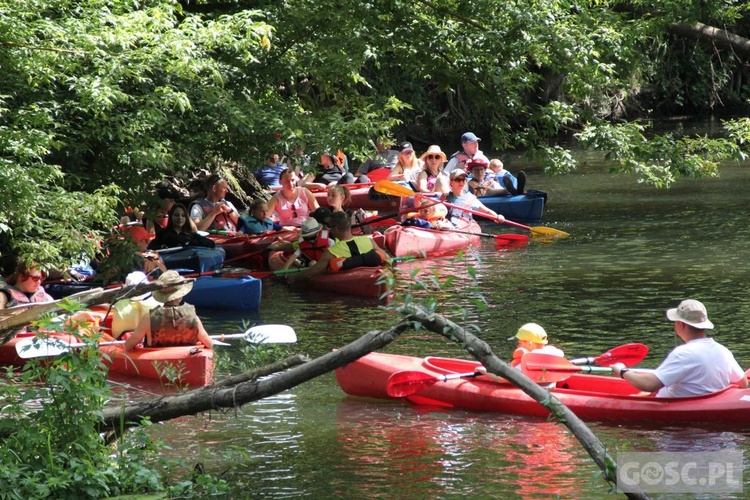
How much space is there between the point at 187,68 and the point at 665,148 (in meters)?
5.49

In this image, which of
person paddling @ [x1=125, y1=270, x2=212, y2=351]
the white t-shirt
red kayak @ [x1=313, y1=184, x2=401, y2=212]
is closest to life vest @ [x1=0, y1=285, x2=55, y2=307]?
person paddling @ [x1=125, y1=270, x2=212, y2=351]

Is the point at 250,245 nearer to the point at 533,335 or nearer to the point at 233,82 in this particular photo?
the point at 233,82

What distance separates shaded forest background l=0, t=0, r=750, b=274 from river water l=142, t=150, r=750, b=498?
1.35 meters

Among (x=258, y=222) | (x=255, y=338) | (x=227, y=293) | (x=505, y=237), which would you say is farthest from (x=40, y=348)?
(x=505, y=237)

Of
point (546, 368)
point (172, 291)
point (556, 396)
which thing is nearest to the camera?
point (556, 396)

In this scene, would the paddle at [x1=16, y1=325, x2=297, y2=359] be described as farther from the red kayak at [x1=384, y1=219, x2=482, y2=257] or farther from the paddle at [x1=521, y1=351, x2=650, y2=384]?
the red kayak at [x1=384, y1=219, x2=482, y2=257]

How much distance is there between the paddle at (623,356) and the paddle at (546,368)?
17.1 inches

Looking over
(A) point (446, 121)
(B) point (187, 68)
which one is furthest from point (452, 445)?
(A) point (446, 121)

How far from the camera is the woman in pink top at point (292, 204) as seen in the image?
49.2ft

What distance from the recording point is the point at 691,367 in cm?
723

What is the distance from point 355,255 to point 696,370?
542 centimetres

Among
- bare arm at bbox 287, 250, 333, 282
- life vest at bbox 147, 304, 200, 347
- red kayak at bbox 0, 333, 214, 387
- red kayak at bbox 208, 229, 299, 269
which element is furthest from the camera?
red kayak at bbox 208, 229, 299, 269

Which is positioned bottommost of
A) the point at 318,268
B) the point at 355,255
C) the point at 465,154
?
the point at 318,268

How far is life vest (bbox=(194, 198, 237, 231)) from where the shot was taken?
1470 centimetres
